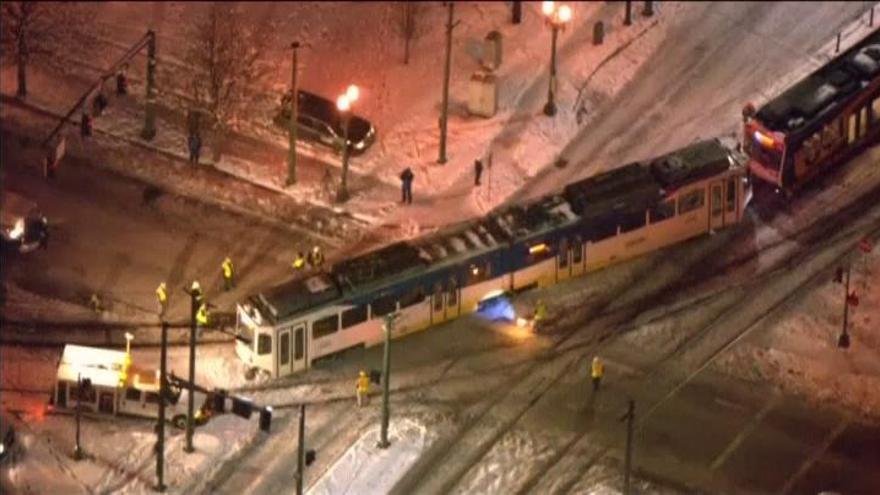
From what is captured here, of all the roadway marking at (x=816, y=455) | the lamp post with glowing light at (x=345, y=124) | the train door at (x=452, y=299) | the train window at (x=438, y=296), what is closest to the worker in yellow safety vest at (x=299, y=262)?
the lamp post with glowing light at (x=345, y=124)

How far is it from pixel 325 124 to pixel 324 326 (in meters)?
14.4

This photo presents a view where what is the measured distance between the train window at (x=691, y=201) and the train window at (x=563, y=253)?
4.69m

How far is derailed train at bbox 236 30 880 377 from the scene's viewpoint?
276ft

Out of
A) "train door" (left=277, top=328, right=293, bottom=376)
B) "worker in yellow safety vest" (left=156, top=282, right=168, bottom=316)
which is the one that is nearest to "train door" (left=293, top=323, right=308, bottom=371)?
"train door" (left=277, top=328, right=293, bottom=376)

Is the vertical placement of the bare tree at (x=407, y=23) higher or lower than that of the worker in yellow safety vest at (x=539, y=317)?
higher

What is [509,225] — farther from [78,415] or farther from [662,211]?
[78,415]

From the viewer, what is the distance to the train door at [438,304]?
85938 mm

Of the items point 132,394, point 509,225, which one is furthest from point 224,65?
point 132,394

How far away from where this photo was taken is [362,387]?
270 feet

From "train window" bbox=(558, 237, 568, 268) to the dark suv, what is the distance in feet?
37.5

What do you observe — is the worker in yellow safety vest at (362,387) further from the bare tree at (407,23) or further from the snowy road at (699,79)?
the bare tree at (407,23)

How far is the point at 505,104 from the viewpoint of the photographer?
99062 mm

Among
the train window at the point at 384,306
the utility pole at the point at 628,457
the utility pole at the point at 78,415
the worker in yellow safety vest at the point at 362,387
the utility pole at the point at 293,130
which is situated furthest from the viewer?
the utility pole at the point at 293,130

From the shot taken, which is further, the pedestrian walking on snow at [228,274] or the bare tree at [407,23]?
the bare tree at [407,23]
